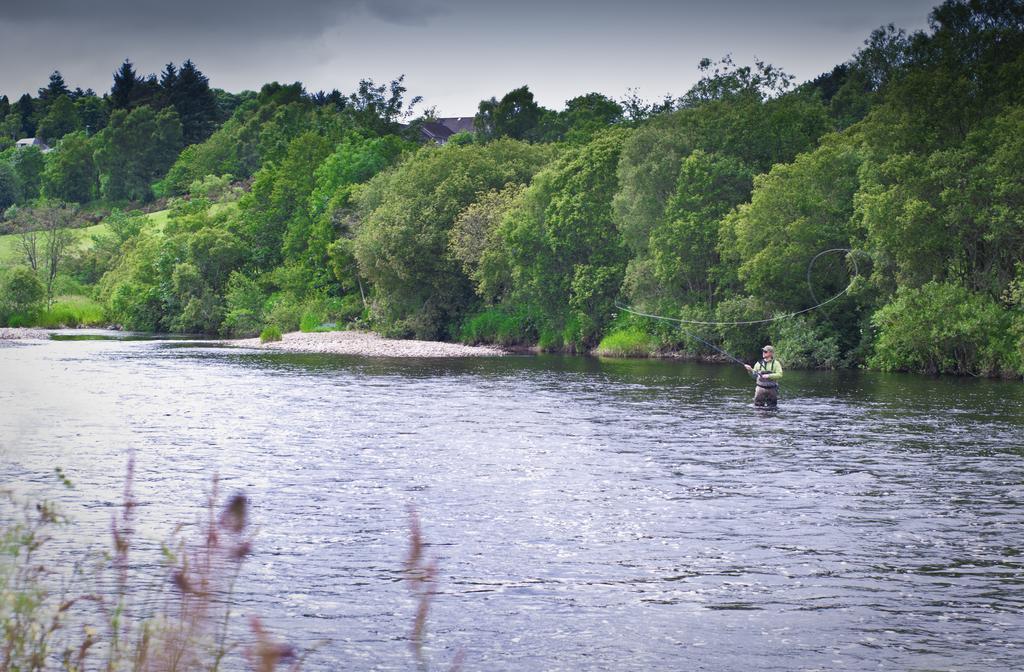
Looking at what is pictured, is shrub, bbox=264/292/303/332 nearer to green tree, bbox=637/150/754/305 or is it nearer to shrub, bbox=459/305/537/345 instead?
shrub, bbox=459/305/537/345

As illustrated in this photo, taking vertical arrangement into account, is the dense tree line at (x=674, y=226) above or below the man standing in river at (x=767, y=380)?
above

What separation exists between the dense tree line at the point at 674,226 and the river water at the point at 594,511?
11483 mm

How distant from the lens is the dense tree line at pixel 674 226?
50.0 metres

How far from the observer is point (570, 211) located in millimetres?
71875

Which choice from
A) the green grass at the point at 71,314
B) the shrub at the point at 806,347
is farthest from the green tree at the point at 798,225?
the green grass at the point at 71,314

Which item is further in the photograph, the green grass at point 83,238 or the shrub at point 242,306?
the green grass at point 83,238

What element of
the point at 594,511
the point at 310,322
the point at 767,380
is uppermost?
the point at 767,380

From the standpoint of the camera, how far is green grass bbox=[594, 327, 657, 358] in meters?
66.7

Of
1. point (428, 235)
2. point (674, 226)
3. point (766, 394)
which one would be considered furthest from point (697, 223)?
point (766, 394)

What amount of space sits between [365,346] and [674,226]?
73.6 feet

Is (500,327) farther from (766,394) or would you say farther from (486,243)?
(766,394)

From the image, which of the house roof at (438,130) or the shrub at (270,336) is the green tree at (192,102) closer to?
the house roof at (438,130)

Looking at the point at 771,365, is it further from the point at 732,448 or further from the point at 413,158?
the point at 413,158

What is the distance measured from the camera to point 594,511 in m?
20.1
